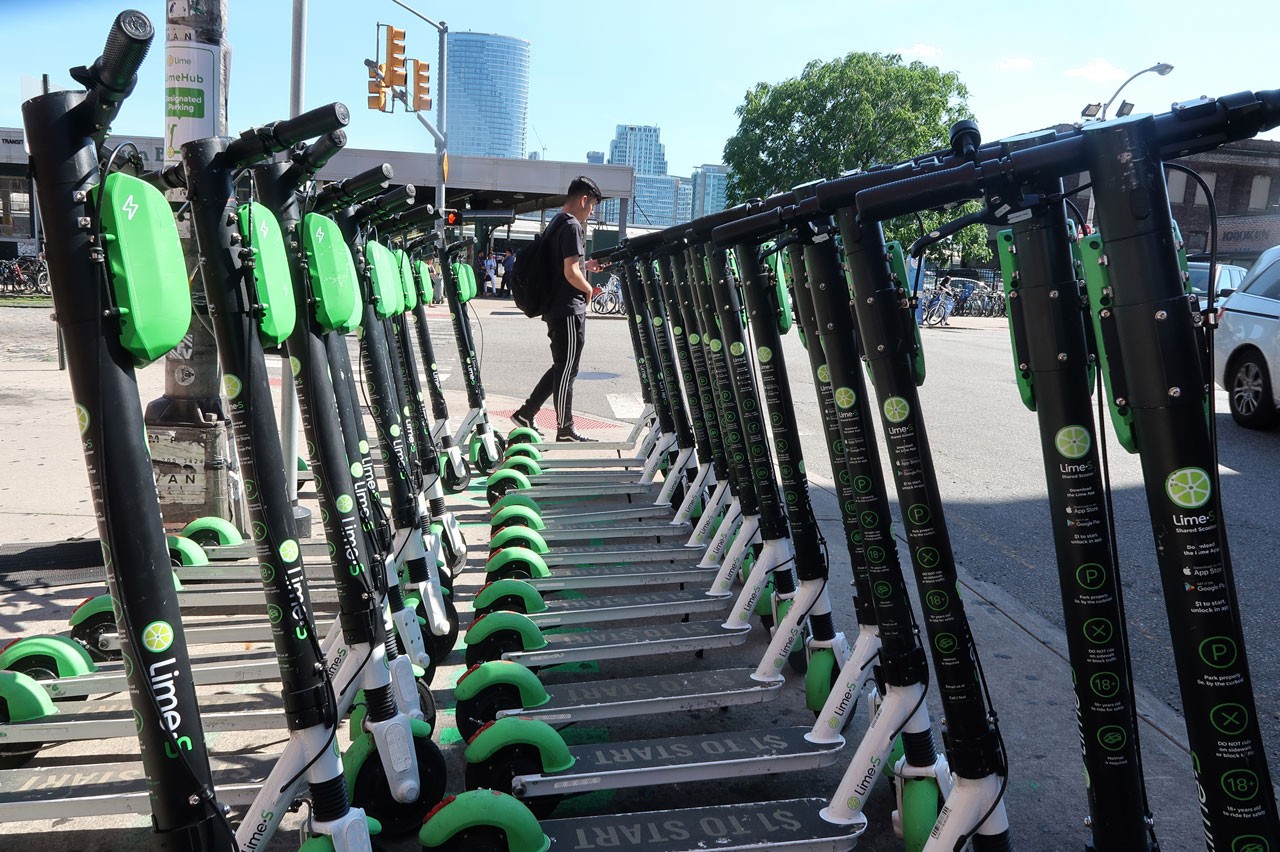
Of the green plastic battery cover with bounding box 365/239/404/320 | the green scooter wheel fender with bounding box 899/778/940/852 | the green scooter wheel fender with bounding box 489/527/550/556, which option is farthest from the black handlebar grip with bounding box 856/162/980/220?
the green scooter wheel fender with bounding box 489/527/550/556

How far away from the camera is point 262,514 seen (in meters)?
2.25

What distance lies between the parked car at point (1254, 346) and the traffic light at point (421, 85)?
666 inches

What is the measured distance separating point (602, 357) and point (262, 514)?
44.8 feet

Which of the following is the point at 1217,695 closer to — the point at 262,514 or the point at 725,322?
the point at 262,514

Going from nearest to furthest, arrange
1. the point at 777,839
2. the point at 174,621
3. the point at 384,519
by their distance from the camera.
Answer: the point at 174,621 → the point at 777,839 → the point at 384,519

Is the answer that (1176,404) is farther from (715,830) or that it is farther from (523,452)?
(523,452)

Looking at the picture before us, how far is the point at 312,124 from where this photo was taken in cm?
210

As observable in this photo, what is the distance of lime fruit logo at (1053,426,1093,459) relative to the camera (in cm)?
201

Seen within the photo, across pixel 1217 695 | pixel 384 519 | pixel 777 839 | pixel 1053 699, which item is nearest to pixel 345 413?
pixel 384 519

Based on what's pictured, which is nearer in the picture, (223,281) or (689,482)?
(223,281)

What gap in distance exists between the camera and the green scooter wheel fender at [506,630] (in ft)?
12.1

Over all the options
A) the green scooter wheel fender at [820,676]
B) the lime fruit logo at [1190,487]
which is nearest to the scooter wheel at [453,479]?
the green scooter wheel fender at [820,676]

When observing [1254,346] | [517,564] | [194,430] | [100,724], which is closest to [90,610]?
[100,724]

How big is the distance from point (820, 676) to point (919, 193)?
1958 mm
